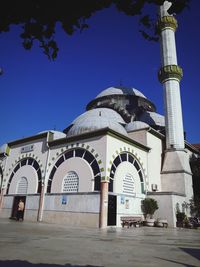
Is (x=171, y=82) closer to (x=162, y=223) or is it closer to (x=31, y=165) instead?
(x=162, y=223)

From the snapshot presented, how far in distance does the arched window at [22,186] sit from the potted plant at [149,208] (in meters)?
9.61

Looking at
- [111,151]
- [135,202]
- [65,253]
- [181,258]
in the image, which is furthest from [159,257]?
[135,202]

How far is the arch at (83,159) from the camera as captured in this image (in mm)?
14610

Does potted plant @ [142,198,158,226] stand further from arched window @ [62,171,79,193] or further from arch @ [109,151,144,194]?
arched window @ [62,171,79,193]

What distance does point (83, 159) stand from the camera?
51.7 feet

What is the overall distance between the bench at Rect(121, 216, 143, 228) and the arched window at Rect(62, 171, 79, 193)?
3.65 metres

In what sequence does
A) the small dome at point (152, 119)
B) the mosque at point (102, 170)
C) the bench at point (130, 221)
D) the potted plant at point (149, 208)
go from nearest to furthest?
the bench at point (130, 221), the mosque at point (102, 170), the potted plant at point (149, 208), the small dome at point (152, 119)

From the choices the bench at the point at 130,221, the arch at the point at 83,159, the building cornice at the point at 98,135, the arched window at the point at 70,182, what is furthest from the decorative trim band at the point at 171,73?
the bench at the point at 130,221

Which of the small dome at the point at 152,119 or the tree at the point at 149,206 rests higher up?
the small dome at the point at 152,119

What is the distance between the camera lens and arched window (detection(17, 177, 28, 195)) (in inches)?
750

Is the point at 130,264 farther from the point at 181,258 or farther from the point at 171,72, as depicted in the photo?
the point at 171,72

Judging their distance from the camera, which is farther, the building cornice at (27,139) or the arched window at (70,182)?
the building cornice at (27,139)

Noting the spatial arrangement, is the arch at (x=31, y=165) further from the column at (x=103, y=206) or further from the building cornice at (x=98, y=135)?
the column at (x=103, y=206)

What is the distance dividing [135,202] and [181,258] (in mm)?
10948
